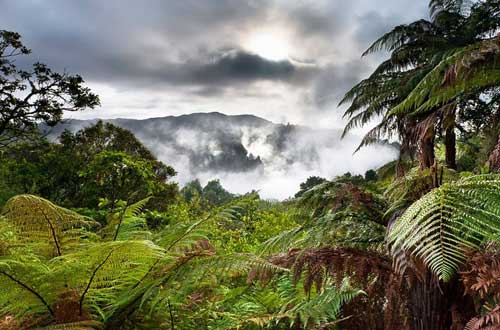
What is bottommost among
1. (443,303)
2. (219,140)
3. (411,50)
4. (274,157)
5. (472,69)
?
(443,303)

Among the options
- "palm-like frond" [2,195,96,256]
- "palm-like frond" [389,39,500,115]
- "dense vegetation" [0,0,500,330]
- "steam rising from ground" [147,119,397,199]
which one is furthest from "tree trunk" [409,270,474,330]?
"steam rising from ground" [147,119,397,199]

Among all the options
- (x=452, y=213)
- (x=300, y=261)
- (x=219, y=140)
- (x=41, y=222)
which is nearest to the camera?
(x=452, y=213)

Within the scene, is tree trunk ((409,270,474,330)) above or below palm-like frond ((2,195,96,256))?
below

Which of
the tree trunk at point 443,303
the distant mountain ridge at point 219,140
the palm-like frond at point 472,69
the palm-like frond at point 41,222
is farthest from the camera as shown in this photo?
the distant mountain ridge at point 219,140

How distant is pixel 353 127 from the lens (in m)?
13.4

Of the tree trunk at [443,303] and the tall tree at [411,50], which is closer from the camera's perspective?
the tree trunk at [443,303]

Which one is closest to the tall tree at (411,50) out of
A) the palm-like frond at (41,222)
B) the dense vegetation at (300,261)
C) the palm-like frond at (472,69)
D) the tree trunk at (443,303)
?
the palm-like frond at (472,69)

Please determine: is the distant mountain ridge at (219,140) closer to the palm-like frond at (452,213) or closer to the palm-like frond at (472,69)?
the palm-like frond at (472,69)

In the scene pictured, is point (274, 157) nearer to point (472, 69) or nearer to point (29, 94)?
point (29, 94)

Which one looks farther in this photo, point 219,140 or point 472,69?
point 219,140

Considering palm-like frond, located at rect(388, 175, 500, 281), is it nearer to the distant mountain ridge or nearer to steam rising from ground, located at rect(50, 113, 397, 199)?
steam rising from ground, located at rect(50, 113, 397, 199)

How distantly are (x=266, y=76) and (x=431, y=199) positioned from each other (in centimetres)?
4466

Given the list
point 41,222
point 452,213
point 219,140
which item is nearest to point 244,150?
point 219,140

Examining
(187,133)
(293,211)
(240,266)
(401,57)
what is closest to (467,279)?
A: (240,266)
